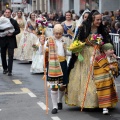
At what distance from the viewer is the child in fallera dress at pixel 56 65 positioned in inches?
362

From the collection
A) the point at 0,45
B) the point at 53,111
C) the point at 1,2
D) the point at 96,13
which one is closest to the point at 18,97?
the point at 53,111

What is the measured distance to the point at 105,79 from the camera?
9125mm

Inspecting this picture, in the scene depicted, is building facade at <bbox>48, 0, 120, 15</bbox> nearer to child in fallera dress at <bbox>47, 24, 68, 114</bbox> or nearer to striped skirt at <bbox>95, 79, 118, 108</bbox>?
child in fallera dress at <bbox>47, 24, 68, 114</bbox>

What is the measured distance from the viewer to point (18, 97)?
1105 cm

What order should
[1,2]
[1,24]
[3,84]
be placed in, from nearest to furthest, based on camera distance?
[3,84], [1,24], [1,2]

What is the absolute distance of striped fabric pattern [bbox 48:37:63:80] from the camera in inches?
362

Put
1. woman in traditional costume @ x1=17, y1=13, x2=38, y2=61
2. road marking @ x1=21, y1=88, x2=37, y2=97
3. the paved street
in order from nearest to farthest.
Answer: the paved street < road marking @ x1=21, y1=88, x2=37, y2=97 < woman in traditional costume @ x1=17, y1=13, x2=38, y2=61

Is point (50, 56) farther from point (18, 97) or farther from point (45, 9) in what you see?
point (45, 9)

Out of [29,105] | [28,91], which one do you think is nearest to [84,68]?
[29,105]

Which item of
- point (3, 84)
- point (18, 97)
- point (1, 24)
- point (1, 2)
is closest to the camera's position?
point (18, 97)

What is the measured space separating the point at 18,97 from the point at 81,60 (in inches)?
91.6

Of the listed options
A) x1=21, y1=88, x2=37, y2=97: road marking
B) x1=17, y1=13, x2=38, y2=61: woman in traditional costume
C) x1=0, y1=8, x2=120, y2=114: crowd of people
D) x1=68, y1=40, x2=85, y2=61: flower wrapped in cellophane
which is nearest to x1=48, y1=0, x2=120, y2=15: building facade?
x1=17, y1=13, x2=38, y2=61: woman in traditional costume

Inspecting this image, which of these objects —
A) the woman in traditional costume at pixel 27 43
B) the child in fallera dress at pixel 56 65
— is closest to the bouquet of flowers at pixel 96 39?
the child in fallera dress at pixel 56 65

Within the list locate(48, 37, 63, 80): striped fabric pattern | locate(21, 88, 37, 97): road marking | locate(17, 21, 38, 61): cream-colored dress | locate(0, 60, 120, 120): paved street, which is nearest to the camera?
locate(0, 60, 120, 120): paved street
